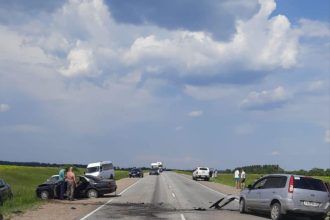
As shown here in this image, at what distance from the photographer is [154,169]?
114m

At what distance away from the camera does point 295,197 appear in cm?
1933

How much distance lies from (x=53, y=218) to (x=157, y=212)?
4.31 metres

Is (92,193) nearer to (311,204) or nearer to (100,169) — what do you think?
(311,204)

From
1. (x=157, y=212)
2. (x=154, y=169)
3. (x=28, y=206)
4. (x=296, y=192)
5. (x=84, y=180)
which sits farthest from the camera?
(x=154, y=169)

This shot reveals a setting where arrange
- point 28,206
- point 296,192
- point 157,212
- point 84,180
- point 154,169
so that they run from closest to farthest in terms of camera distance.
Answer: point 296,192 → point 157,212 → point 28,206 → point 84,180 → point 154,169

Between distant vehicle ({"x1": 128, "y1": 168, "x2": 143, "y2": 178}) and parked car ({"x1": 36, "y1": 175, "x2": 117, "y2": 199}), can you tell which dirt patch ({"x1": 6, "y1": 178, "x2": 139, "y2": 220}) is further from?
distant vehicle ({"x1": 128, "y1": 168, "x2": 143, "y2": 178})

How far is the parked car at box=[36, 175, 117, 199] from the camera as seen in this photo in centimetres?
3034

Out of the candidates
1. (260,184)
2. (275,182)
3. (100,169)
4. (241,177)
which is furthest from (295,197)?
(100,169)

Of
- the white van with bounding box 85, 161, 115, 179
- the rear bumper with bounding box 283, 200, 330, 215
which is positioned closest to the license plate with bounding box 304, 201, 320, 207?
the rear bumper with bounding box 283, 200, 330, 215

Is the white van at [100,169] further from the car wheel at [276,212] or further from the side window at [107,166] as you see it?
the car wheel at [276,212]

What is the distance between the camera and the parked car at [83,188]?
3034cm

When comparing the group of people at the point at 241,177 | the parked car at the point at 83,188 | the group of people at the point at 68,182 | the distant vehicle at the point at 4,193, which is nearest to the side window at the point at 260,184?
the group of people at the point at 68,182

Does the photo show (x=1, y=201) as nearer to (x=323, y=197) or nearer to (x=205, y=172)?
(x=323, y=197)

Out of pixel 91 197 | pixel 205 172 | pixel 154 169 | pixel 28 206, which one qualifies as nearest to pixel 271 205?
pixel 28 206
